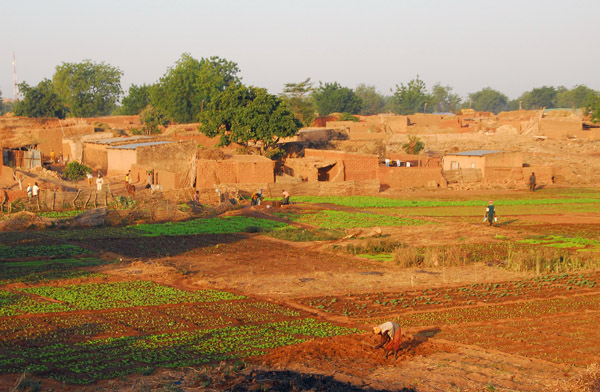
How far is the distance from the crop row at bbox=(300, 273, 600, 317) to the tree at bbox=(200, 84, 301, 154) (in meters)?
29.5

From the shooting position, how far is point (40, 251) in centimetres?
2164

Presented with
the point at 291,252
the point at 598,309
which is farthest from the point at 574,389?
the point at 291,252

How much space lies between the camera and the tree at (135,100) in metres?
85.2

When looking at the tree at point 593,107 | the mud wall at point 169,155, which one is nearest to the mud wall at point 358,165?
the mud wall at point 169,155

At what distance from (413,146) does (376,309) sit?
41258 millimetres

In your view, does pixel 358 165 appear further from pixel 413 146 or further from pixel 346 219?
pixel 413 146

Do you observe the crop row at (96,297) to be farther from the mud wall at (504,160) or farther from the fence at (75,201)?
the mud wall at (504,160)

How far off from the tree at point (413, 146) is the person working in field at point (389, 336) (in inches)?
1756

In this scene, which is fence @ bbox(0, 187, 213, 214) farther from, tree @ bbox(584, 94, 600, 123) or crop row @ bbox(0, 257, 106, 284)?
tree @ bbox(584, 94, 600, 123)

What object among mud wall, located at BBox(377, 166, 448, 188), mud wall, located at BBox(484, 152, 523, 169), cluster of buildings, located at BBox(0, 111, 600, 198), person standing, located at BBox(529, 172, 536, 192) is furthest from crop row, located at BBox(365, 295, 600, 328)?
mud wall, located at BBox(484, 152, 523, 169)

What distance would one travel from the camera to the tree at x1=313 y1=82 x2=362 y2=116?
3620 inches

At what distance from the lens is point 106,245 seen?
23.3 meters

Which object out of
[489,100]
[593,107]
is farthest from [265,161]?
[489,100]

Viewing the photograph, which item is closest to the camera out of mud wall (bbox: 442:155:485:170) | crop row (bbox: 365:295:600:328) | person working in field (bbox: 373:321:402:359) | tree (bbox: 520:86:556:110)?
person working in field (bbox: 373:321:402:359)
